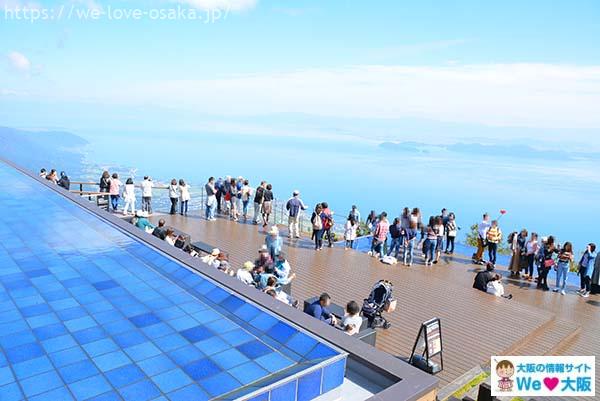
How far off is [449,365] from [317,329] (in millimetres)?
3676

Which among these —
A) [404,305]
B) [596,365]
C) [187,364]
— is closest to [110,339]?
[187,364]

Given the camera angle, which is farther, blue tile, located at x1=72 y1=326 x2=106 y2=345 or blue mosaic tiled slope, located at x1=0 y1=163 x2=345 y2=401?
blue tile, located at x1=72 y1=326 x2=106 y2=345

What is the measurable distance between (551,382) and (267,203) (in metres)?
10.8

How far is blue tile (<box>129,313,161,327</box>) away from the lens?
485 cm

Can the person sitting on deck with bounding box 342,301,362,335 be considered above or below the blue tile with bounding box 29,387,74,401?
below

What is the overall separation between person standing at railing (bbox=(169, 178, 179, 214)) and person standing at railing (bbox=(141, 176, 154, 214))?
2.45 ft

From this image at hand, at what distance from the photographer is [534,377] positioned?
6363 mm

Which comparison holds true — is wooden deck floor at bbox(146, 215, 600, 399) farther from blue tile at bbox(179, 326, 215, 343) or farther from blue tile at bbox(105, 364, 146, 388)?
blue tile at bbox(105, 364, 146, 388)

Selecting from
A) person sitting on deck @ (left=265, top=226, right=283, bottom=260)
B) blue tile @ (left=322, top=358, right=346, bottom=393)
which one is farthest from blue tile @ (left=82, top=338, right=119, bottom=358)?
person sitting on deck @ (left=265, top=226, right=283, bottom=260)

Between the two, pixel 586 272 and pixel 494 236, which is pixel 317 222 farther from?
pixel 586 272

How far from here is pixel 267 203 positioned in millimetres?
15781

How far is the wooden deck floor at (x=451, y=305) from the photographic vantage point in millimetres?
8375

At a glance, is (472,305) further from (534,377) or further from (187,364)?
(187,364)

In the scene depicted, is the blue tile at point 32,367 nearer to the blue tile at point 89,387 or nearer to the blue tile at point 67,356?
the blue tile at point 67,356
